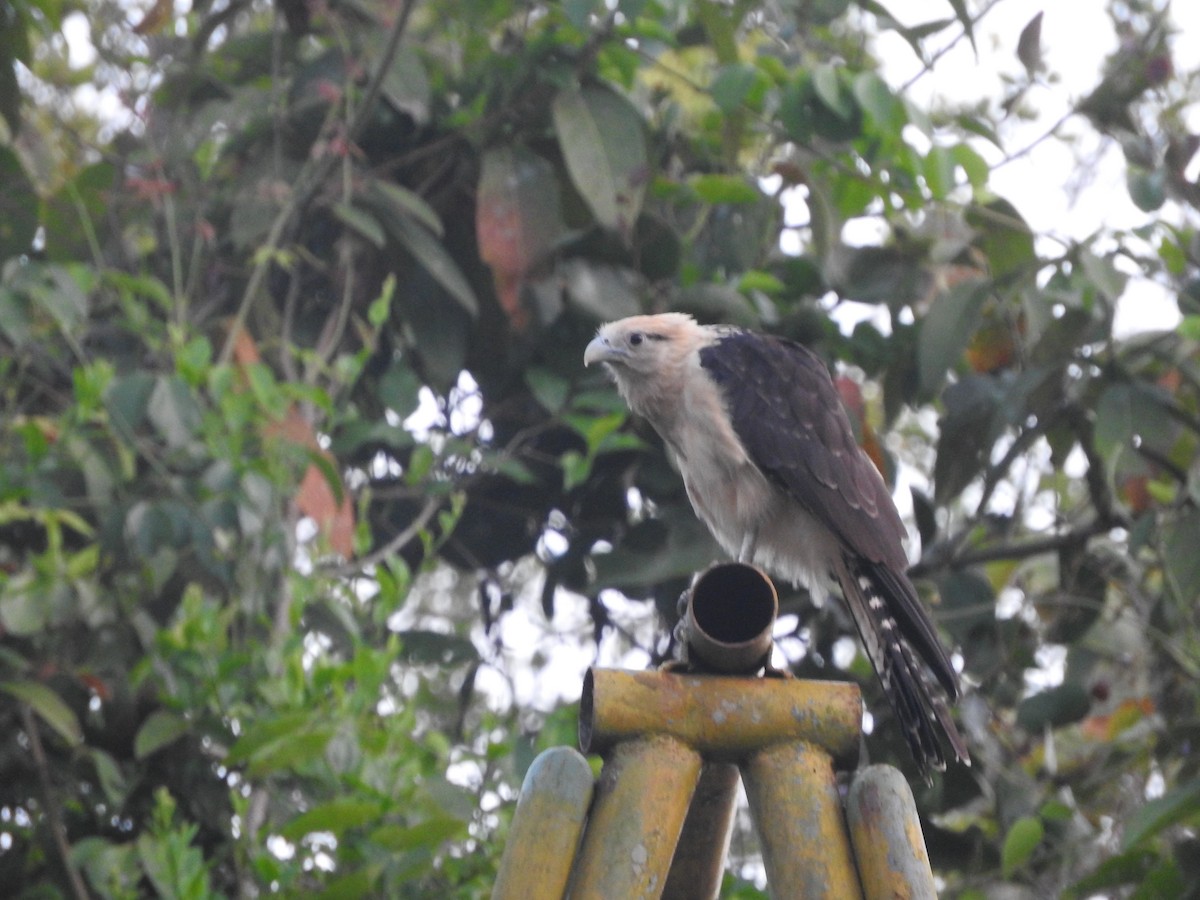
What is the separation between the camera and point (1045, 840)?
15.3 feet

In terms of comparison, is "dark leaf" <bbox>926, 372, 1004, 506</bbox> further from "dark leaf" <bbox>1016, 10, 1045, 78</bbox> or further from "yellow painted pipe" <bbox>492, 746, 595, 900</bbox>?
"yellow painted pipe" <bbox>492, 746, 595, 900</bbox>

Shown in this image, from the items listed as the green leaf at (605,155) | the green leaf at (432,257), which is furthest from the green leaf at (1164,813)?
the green leaf at (432,257)

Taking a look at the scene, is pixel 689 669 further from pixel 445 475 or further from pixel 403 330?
pixel 403 330

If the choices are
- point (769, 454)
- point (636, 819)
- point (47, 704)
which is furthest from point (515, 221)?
point (636, 819)

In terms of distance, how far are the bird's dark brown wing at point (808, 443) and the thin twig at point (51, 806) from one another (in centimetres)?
220

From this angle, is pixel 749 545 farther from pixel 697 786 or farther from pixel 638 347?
pixel 697 786

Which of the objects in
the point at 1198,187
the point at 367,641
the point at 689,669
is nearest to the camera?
the point at 689,669

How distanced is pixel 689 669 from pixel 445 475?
2.48 m

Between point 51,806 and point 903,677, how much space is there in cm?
245

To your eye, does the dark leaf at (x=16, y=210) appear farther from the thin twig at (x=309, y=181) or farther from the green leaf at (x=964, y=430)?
the green leaf at (x=964, y=430)

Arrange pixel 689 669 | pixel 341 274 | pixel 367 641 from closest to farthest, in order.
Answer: pixel 689 669, pixel 367 641, pixel 341 274

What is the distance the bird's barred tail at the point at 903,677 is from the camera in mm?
3047

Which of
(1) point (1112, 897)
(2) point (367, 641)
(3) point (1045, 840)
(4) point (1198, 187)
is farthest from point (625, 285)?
(1) point (1112, 897)

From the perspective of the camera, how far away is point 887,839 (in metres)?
2.31
